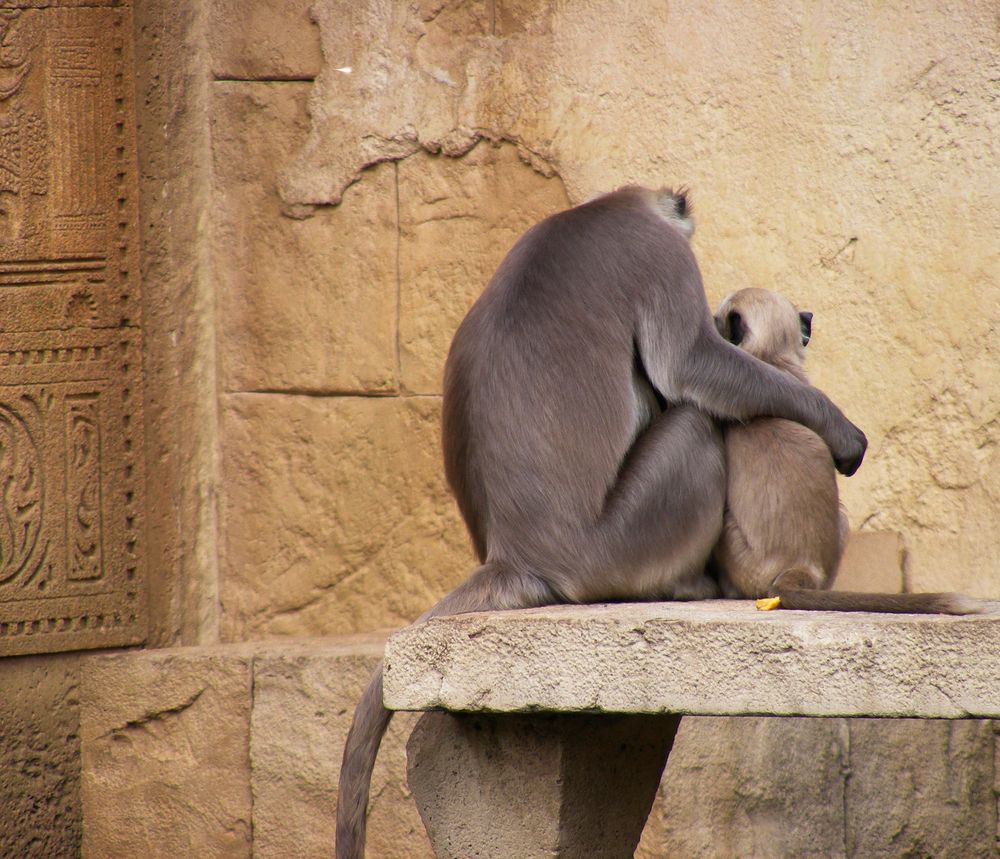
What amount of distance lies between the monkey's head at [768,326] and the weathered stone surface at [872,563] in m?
1.05

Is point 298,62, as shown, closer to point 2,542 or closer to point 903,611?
point 2,542

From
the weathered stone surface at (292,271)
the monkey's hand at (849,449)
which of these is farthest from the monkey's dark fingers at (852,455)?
the weathered stone surface at (292,271)

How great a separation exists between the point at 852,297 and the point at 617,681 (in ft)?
7.01

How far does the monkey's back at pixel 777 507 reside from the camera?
3.10 m

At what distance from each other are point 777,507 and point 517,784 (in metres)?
0.84

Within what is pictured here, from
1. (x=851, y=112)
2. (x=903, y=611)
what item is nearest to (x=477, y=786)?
(x=903, y=611)

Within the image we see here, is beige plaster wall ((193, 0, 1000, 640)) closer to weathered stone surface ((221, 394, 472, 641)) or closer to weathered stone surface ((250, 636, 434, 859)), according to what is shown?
weathered stone surface ((221, 394, 472, 641))

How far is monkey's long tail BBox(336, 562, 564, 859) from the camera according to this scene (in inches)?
111

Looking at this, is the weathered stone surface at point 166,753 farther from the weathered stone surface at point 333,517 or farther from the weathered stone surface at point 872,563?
the weathered stone surface at point 872,563

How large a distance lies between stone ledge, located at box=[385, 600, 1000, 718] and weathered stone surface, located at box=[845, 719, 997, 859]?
4.62 feet

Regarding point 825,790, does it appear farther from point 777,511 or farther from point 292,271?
point 292,271

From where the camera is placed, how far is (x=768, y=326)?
3355mm

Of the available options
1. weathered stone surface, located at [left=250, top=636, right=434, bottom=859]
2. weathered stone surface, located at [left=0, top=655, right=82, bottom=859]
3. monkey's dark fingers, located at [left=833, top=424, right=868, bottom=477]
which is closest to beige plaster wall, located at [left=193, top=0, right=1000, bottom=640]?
weathered stone surface, located at [left=250, top=636, right=434, bottom=859]

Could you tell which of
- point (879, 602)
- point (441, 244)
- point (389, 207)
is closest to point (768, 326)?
point (879, 602)
